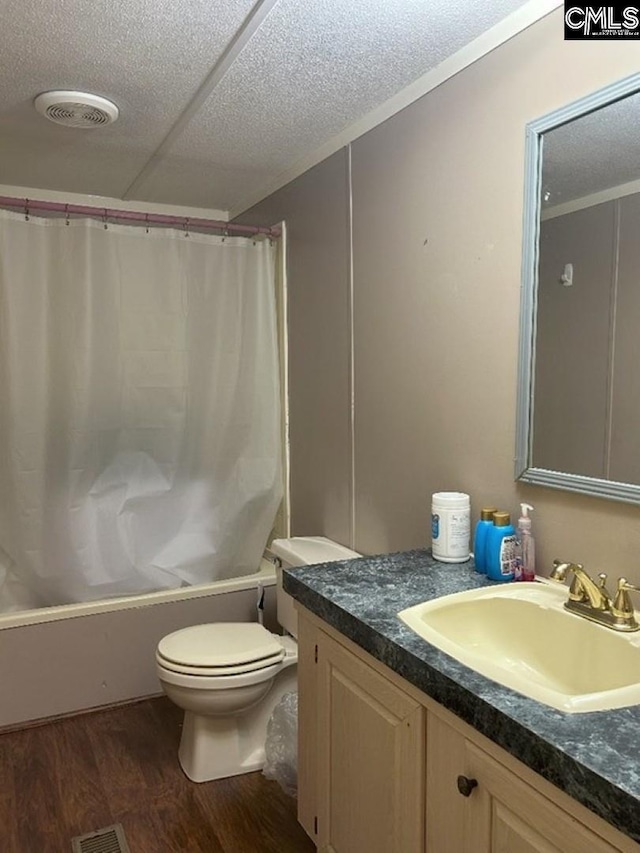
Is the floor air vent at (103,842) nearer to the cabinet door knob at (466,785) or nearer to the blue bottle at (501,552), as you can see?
the cabinet door knob at (466,785)

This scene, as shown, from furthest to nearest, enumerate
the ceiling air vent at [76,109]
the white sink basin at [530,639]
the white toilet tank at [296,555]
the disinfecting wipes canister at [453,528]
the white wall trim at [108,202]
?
the white wall trim at [108,202]
the white toilet tank at [296,555]
the ceiling air vent at [76,109]
the disinfecting wipes canister at [453,528]
the white sink basin at [530,639]

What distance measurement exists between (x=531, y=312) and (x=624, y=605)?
71 cm

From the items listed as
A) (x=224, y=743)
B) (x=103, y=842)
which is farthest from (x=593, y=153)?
(x=103, y=842)

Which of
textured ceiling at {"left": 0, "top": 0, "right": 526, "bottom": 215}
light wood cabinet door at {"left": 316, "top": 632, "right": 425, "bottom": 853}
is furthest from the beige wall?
light wood cabinet door at {"left": 316, "top": 632, "right": 425, "bottom": 853}

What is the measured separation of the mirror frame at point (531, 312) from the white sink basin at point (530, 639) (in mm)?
255

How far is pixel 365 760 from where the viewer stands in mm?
1376

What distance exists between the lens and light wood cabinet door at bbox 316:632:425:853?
48.1 inches

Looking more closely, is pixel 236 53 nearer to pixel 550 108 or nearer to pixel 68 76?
pixel 68 76

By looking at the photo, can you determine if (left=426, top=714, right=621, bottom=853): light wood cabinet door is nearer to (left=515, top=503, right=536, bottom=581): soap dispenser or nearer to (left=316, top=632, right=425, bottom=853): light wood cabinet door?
(left=316, top=632, right=425, bottom=853): light wood cabinet door

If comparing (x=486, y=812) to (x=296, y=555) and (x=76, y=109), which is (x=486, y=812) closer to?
(x=296, y=555)

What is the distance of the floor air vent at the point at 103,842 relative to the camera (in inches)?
70.7

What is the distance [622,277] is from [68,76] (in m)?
1.65

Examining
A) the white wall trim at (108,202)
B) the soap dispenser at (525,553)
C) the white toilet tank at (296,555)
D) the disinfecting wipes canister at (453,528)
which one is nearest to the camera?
the soap dispenser at (525,553)

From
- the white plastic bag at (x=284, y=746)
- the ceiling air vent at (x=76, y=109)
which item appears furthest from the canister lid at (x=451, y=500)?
the ceiling air vent at (x=76, y=109)
